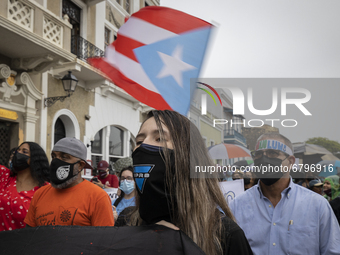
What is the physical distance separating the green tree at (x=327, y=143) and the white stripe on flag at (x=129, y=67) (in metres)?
3.36

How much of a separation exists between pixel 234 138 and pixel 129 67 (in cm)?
437

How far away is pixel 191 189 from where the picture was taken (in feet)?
4.88

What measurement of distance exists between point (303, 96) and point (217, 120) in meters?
0.40

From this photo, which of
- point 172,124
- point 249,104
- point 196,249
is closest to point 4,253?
point 196,249

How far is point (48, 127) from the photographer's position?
435 inches

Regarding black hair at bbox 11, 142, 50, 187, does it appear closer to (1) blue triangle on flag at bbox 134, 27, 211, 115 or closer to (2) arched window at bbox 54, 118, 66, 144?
(1) blue triangle on flag at bbox 134, 27, 211, 115

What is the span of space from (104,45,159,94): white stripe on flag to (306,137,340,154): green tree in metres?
3.36

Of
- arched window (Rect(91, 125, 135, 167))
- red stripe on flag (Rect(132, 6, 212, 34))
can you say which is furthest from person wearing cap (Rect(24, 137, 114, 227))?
arched window (Rect(91, 125, 135, 167))

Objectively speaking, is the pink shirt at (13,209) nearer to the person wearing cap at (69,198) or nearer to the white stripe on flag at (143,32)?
the person wearing cap at (69,198)

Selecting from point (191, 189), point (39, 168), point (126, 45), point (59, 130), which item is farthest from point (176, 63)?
point (59, 130)

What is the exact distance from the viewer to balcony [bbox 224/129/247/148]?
1.46 metres

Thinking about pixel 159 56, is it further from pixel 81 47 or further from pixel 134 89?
pixel 81 47

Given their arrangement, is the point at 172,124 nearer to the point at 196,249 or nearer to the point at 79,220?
the point at 196,249

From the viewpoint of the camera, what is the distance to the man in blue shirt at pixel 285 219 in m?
2.30
